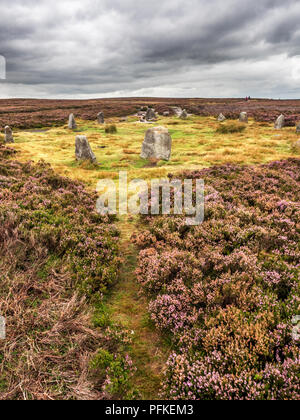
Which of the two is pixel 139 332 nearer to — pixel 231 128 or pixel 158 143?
pixel 158 143

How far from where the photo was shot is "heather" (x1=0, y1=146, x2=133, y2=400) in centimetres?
358

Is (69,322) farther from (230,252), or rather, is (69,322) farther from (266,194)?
(266,194)

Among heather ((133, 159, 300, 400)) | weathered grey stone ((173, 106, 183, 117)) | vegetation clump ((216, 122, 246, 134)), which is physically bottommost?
heather ((133, 159, 300, 400))

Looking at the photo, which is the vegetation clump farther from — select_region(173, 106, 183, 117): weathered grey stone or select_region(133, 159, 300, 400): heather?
select_region(173, 106, 183, 117): weathered grey stone

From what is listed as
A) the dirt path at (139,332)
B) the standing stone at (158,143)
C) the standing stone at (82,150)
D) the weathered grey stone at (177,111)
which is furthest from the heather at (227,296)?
the weathered grey stone at (177,111)

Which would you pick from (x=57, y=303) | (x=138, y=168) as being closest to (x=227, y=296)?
(x=57, y=303)

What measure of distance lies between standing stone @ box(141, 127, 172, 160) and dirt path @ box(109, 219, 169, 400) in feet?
42.3

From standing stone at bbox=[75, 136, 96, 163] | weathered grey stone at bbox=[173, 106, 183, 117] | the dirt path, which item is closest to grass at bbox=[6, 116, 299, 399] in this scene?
the dirt path

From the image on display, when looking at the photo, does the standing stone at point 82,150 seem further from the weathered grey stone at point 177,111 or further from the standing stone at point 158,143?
the weathered grey stone at point 177,111

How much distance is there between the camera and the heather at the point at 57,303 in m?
3.58

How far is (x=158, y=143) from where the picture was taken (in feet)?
60.1

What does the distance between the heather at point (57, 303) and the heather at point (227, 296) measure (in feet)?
3.05

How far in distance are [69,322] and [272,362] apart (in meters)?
3.47

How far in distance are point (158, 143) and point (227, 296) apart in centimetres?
1507
